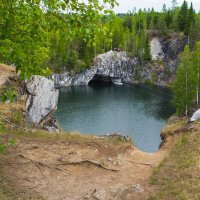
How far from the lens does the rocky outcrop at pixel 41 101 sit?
2423 centimetres

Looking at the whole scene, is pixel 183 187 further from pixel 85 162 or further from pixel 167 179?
pixel 85 162

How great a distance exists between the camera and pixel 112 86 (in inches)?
4370

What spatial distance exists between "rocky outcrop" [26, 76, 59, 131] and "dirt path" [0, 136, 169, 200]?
649 centimetres

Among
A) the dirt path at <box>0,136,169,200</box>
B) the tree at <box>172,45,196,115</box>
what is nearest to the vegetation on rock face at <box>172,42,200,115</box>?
the tree at <box>172,45,196,115</box>

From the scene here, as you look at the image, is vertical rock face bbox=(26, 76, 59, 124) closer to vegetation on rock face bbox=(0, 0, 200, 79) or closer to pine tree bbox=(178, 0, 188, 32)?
vegetation on rock face bbox=(0, 0, 200, 79)

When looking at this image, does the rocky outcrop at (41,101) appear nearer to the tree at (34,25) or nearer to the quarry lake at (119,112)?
the tree at (34,25)

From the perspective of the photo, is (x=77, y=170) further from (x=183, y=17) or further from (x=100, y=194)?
(x=183, y=17)

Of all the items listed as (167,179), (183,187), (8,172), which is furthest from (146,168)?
(8,172)

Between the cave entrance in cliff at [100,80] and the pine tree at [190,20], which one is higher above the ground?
the pine tree at [190,20]

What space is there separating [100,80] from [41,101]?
101 m

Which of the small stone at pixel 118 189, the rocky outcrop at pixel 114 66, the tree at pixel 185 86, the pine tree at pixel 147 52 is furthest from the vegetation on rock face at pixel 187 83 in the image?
the rocky outcrop at pixel 114 66

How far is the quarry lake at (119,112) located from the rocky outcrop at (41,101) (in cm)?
2273

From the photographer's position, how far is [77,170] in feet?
50.4

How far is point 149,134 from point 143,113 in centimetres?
1523
